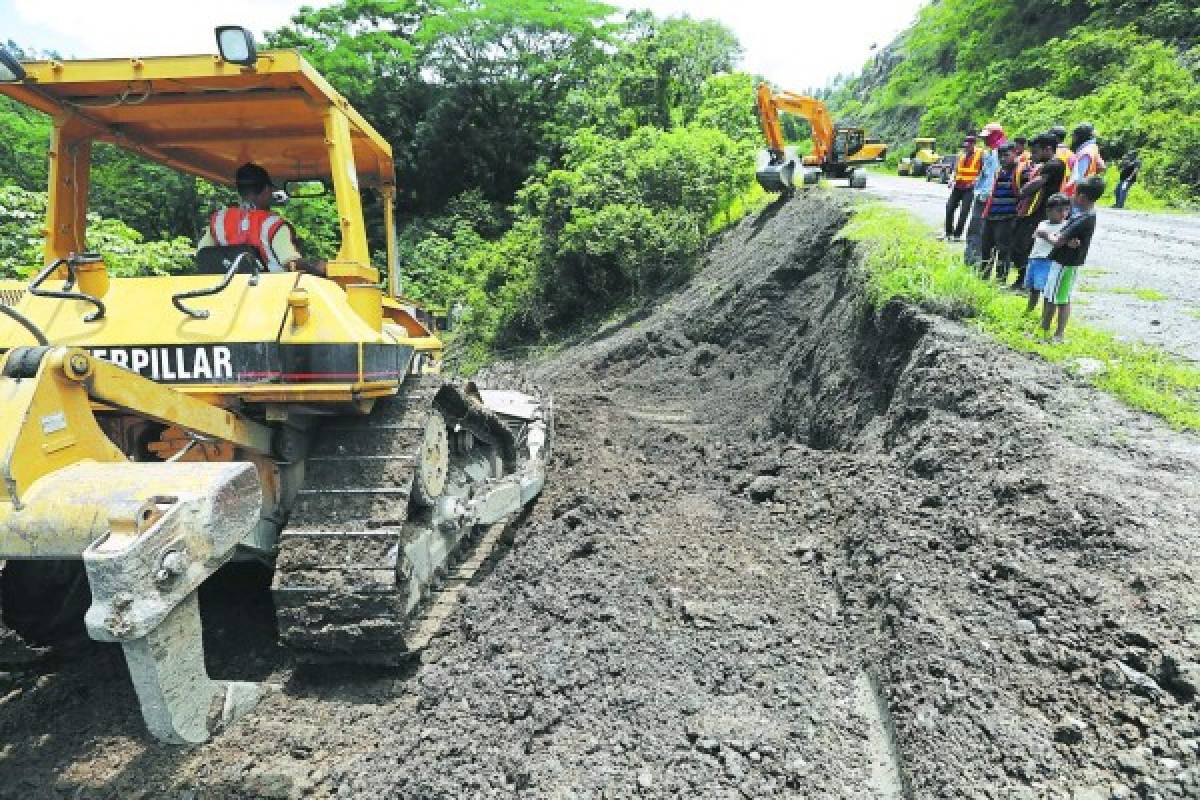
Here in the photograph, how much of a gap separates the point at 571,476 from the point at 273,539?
8.60 ft

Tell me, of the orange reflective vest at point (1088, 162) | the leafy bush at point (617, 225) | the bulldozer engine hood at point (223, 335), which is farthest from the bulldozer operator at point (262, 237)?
the leafy bush at point (617, 225)

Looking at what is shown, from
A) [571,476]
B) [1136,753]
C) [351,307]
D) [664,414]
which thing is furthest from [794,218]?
[1136,753]

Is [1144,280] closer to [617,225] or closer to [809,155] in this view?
[617,225]

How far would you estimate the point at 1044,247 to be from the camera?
5258 millimetres

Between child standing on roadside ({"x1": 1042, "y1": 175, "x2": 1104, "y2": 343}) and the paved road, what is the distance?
24.7 inches

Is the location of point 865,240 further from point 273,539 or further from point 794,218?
point 273,539

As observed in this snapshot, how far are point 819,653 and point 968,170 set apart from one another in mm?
6986

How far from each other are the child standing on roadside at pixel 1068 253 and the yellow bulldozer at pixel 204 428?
3.95m

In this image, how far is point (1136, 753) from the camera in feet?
6.79

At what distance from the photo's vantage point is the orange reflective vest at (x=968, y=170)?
317 inches

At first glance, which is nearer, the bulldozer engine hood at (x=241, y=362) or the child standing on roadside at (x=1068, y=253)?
the bulldozer engine hood at (x=241, y=362)

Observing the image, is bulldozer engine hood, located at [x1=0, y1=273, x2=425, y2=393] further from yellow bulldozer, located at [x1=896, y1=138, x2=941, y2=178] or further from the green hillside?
yellow bulldozer, located at [x1=896, y1=138, x2=941, y2=178]

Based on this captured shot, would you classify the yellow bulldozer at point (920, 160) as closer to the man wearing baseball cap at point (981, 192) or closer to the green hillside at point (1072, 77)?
the green hillside at point (1072, 77)

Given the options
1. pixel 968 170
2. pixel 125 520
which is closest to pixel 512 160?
pixel 968 170
